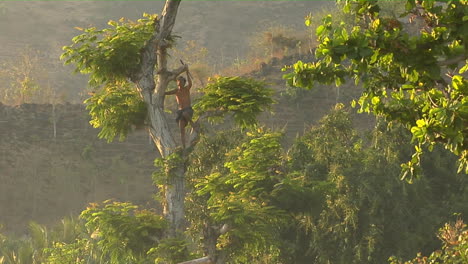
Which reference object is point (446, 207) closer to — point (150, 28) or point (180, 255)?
point (180, 255)

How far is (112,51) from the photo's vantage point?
9617mm

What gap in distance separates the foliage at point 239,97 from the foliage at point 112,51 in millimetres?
1409

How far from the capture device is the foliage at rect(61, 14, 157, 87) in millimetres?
9555

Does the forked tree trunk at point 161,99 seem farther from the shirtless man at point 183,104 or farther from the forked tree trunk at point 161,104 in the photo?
the shirtless man at point 183,104

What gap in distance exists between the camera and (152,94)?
10.2m

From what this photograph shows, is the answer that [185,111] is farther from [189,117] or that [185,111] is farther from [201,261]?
[201,261]

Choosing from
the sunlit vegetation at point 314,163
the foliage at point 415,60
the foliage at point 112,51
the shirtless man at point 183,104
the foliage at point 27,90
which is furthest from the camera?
the foliage at point 27,90

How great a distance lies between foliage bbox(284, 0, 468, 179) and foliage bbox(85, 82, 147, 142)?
17.5 ft

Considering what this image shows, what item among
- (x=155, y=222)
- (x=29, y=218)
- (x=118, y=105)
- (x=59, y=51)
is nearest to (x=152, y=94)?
(x=118, y=105)

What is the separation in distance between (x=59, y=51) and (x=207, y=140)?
41082 mm

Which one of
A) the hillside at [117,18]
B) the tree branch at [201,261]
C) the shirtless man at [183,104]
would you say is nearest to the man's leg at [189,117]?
the shirtless man at [183,104]

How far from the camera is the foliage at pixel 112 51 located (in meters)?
9.55

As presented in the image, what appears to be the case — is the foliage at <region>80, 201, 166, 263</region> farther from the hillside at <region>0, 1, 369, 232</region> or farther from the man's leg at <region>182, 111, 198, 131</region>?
the hillside at <region>0, 1, 369, 232</region>

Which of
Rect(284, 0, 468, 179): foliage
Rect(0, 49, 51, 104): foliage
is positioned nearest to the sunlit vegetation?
Rect(284, 0, 468, 179): foliage
